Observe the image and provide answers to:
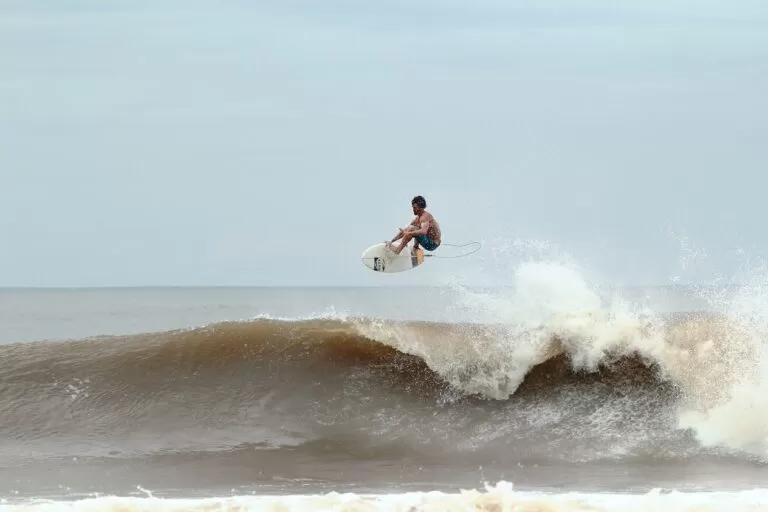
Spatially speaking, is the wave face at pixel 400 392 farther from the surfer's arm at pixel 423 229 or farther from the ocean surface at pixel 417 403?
the surfer's arm at pixel 423 229

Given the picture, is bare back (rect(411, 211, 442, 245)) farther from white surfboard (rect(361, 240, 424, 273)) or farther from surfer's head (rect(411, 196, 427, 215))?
white surfboard (rect(361, 240, 424, 273))

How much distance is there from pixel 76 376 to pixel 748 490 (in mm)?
8444

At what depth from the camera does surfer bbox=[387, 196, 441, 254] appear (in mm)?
11789

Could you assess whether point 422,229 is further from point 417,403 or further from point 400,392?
point 417,403

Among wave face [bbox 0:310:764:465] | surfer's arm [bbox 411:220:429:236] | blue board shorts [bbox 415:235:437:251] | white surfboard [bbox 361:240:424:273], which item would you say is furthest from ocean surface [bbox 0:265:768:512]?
surfer's arm [bbox 411:220:429:236]

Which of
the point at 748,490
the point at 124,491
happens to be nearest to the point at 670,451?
the point at 748,490

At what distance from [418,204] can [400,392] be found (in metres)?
2.74

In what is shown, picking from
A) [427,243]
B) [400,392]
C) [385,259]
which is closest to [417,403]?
[400,392]

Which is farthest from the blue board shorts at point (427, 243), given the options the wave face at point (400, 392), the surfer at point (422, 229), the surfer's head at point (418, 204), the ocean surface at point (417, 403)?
the wave face at point (400, 392)

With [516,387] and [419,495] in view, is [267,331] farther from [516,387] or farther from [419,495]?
[419,495]

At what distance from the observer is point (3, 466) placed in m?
8.59

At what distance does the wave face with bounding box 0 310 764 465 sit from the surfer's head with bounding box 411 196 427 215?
1.75 m

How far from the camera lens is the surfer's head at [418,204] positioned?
11.7 meters

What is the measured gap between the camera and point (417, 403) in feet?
34.0
